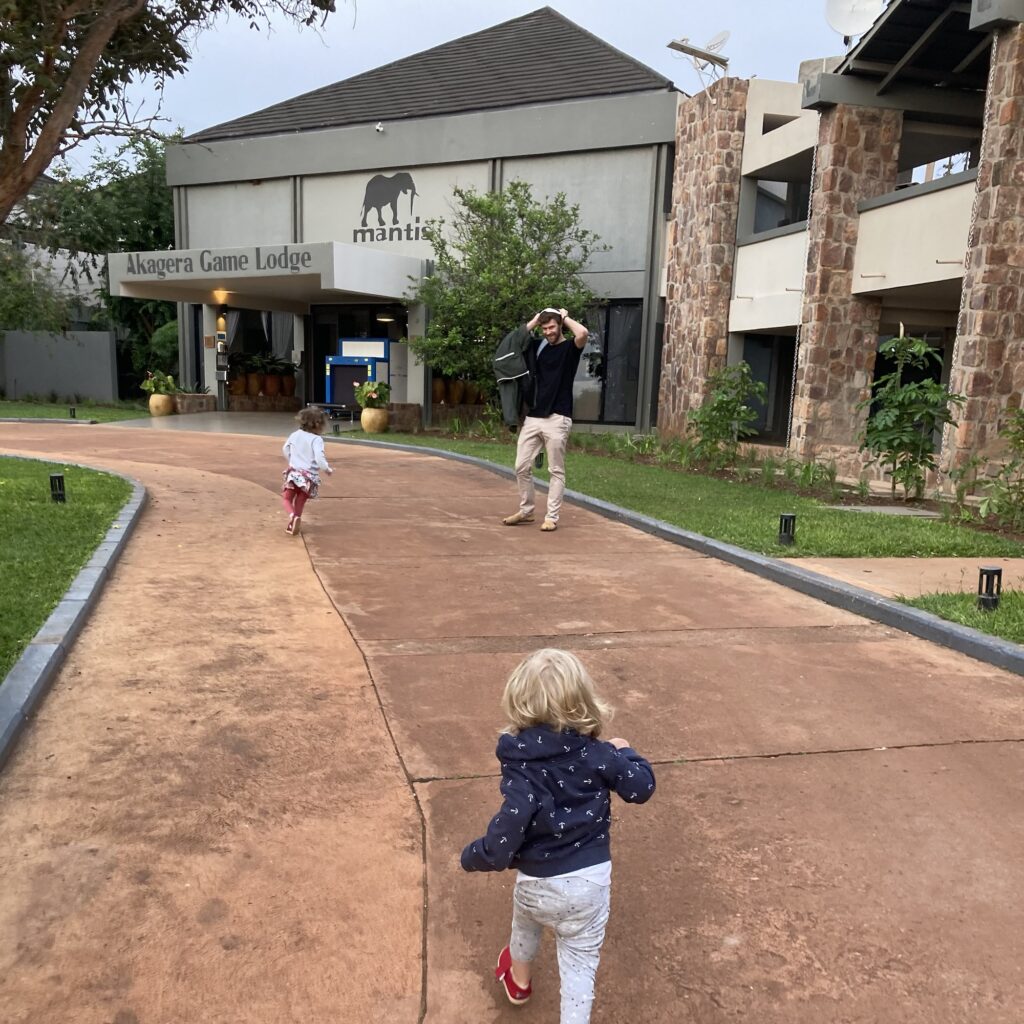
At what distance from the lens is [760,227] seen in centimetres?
2133

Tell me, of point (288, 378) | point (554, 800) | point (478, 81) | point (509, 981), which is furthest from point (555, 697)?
point (288, 378)

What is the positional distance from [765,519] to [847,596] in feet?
10.3

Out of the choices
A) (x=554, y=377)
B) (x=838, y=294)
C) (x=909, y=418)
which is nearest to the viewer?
(x=554, y=377)

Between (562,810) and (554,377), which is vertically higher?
(554,377)

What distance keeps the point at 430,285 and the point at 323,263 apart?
7.72 ft

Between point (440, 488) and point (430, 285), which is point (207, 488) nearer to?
point (440, 488)

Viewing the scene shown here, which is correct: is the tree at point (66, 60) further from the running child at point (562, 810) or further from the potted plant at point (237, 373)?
the potted plant at point (237, 373)

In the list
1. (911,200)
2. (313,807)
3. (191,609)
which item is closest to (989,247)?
(911,200)

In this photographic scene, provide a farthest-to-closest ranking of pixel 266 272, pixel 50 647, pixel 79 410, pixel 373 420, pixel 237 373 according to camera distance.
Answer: pixel 237 373
pixel 79 410
pixel 373 420
pixel 266 272
pixel 50 647

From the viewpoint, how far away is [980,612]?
19.0 ft

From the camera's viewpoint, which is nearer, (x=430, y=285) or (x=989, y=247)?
(x=989, y=247)

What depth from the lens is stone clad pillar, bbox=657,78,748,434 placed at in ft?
58.6

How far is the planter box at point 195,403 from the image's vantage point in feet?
78.9

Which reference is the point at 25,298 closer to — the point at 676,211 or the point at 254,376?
the point at 254,376
